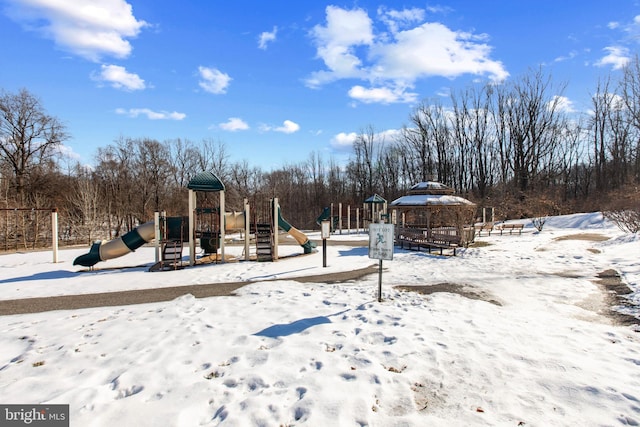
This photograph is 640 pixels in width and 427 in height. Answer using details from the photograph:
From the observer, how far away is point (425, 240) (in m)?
16.5

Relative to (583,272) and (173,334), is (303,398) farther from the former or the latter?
(583,272)

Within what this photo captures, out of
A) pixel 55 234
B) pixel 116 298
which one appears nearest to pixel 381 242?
pixel 116 298

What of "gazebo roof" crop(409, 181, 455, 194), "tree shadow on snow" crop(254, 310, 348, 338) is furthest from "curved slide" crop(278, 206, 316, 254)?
"tree shadow on snow" crop(254, 310, 348, 338)

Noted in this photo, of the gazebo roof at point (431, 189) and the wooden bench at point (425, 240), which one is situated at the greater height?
the gazebo roof at point (431, 189)

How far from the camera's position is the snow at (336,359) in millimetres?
3072

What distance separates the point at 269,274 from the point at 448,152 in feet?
154

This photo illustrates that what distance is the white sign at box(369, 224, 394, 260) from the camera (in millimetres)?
6723

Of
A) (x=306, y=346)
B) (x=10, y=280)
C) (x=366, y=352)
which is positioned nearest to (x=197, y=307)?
(x=306, y=346)

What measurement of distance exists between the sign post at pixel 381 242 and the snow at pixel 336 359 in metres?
A: 0.94

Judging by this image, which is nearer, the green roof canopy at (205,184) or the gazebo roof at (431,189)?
the green roof canopy at (205,184)

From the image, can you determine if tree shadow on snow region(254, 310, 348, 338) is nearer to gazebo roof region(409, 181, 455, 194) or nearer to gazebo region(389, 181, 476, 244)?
gazebo region(389, 181, 476, 244)

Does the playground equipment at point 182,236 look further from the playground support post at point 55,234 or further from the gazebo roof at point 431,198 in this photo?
the gazebo roof at point 431,198

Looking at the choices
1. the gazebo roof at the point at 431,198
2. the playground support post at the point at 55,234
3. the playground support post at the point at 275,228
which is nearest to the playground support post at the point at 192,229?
the playground support post at the point at 275,228

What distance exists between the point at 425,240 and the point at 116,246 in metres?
13.3
